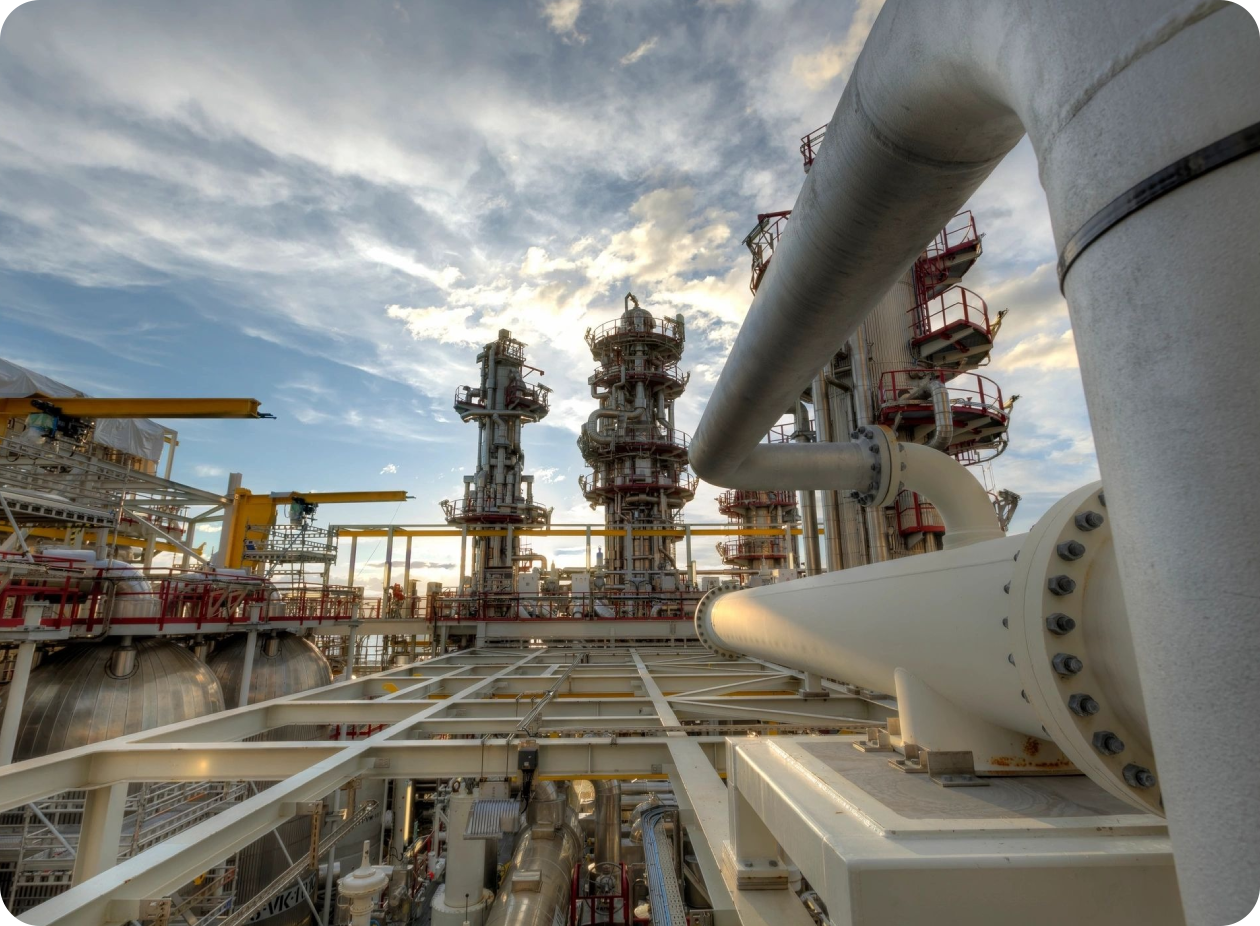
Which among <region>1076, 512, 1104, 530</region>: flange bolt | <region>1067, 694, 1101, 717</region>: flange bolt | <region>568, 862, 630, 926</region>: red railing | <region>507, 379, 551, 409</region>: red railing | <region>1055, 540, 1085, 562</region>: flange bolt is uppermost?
<region>507, 379, 551, 409</region>: red railing

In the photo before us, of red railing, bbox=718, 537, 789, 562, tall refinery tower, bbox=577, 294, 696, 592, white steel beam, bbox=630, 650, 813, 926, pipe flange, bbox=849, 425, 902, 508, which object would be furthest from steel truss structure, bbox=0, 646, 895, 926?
red railing, bbox=718, 537, 789, 562

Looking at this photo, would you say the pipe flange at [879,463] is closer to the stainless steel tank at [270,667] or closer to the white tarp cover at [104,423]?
the stainless steel tank at [270,667]

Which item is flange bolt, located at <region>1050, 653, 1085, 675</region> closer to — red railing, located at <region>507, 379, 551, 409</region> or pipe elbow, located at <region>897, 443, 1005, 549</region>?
pipe elbow, located at <region>897, 443, 1005, 549</region>

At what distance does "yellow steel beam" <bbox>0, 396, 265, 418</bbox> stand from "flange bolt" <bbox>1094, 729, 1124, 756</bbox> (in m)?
14.6

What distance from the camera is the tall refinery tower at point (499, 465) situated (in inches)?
987

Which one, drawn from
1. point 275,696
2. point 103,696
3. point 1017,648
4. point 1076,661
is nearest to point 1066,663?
point 1076,661

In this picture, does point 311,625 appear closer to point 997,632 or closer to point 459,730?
point 459,730

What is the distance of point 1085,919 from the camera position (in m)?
1.35

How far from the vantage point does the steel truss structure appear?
2877 mm

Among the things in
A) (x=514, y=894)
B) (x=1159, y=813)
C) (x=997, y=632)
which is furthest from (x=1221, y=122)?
(x=514, y=894)

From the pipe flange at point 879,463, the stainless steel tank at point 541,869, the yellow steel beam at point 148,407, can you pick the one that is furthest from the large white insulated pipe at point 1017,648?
the yellow steel beam at point 148,407

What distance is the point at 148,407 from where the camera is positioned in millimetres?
12516

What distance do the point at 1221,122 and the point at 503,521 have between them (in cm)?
2571

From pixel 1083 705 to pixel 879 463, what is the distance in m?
2.08
